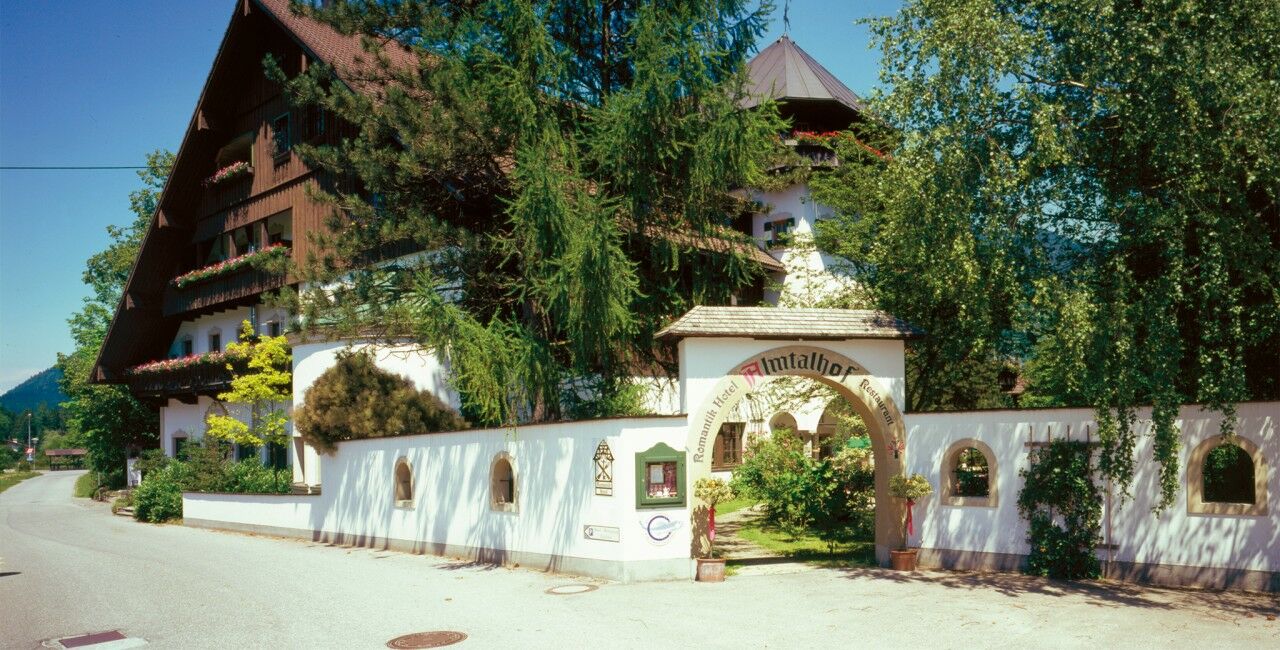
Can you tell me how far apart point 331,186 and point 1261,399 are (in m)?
22.2

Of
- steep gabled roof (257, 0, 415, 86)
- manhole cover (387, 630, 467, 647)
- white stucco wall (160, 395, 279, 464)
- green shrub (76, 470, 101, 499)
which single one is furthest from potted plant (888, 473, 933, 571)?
green shrub (76, 470, 101, 499)

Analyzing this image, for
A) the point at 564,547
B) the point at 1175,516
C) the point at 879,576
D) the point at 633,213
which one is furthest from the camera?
the point at 633,213

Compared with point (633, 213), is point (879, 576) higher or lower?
lower

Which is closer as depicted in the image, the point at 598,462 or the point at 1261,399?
the point at 1261,399

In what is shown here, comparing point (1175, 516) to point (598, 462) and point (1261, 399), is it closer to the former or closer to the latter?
point (1261, 399)

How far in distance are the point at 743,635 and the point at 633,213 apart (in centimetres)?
842

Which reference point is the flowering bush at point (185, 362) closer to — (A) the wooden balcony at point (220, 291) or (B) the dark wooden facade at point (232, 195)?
(B) the dark wooden facade at point (232, 195)

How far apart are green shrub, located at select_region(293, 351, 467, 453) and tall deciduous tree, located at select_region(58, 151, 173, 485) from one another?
2384 centimetres

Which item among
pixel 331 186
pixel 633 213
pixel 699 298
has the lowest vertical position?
pixel 699 298

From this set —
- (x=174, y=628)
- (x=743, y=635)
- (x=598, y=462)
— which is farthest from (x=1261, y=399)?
(x=174, y=628)

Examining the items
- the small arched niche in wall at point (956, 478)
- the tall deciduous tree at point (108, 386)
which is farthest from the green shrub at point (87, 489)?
the small arched niche in wall at point (956, 478)

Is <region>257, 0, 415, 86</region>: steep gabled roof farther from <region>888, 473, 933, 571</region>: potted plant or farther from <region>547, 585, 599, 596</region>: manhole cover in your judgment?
<region>888, 473, 933, 571</region>: potted plant

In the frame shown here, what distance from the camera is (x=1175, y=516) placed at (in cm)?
1330

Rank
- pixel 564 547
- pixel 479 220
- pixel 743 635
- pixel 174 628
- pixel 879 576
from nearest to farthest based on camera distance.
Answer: pixel 743 635 → pixel 174 628 → pixel 879 576 → pixel 564 547 → pixel 479 220
